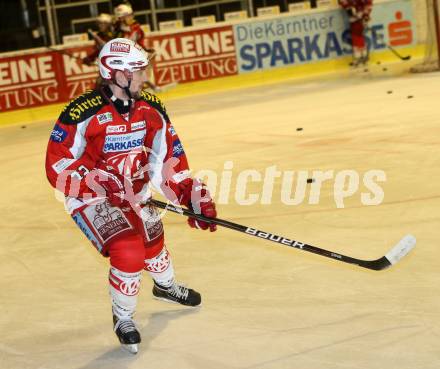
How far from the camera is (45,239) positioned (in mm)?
6324

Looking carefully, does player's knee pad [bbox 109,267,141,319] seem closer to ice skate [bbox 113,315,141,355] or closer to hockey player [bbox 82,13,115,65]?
ice skate [bbox 113,315,141,355]

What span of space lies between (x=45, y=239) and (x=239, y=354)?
2.86m

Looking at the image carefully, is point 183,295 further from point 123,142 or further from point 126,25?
point 126,25

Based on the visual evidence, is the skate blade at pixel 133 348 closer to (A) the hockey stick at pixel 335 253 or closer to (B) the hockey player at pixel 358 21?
(A) the hockey stick at pixel 335 253

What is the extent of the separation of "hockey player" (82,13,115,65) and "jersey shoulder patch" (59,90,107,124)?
33.3 ft

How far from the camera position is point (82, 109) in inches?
159

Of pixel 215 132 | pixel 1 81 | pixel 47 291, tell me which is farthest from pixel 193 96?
pixel 47 291

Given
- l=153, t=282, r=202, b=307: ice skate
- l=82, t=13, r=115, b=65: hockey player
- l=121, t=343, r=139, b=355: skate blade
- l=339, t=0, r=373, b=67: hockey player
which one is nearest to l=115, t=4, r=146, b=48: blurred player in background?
l=82, t=13, r=115, b=65: hockey player

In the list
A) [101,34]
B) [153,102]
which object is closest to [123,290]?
[153,102]

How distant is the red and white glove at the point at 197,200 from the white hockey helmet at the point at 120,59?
62cm

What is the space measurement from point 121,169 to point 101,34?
34.3 feet

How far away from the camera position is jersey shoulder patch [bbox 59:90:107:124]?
4027mm

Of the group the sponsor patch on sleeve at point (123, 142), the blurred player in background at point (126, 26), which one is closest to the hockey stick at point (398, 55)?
the blurred player in background at point (126, 26)

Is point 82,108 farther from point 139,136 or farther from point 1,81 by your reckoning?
point 1,81
